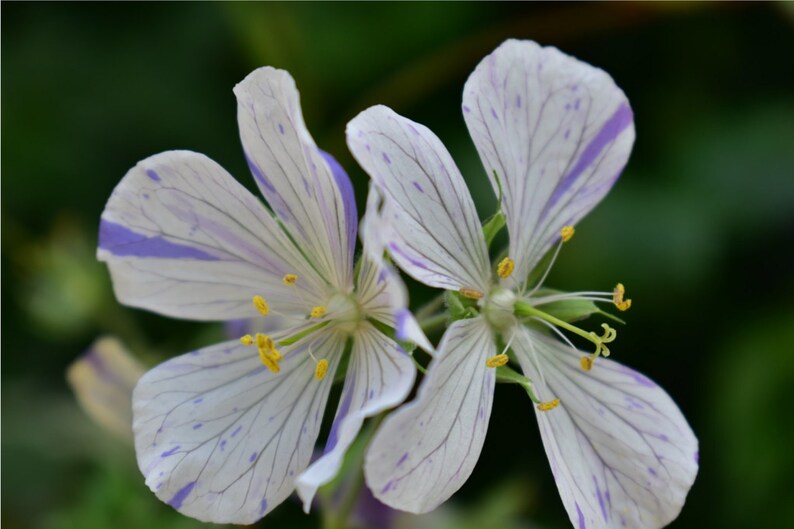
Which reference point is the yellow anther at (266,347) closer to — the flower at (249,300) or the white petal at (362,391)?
the flower at (249,300)

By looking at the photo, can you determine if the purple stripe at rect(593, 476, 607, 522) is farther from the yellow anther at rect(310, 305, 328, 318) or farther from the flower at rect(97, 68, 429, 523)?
the yellow anther at rect(310, 305, 328, 318)

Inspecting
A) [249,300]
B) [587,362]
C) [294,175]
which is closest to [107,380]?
[249,300]

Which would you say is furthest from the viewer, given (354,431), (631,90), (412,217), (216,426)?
(631,90)

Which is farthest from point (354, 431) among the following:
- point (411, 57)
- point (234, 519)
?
point (411, 57)

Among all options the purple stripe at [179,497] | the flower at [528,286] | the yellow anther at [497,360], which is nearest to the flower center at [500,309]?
the flower at [528,286]

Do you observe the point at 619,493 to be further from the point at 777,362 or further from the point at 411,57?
the point at 411,57

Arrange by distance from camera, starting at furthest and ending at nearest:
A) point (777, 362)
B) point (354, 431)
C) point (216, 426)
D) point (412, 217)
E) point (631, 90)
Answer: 1. point (631, 90)
2. point (777, 362)
3. point (216, 426)
4. point (412, 217)
5. point (354, 431)

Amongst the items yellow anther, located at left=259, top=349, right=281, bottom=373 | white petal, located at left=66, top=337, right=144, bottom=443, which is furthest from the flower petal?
white petal, located at left=66, top=337, right=144, bottom=443

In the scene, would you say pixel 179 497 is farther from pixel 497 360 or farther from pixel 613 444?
pixel 613 444
